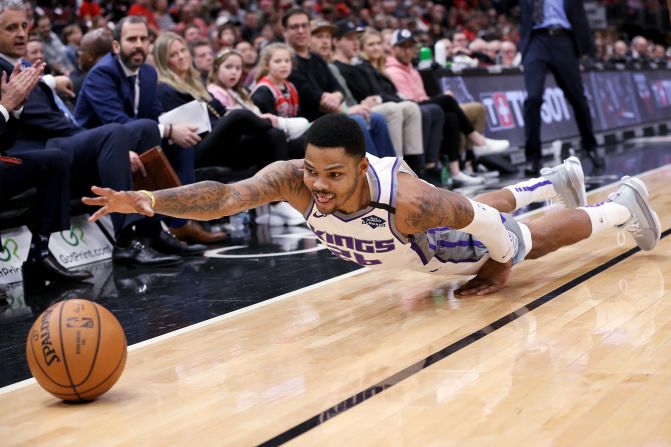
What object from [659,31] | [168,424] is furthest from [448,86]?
[659,31]

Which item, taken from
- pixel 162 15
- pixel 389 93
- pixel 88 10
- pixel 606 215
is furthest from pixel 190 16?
pixel 606 215

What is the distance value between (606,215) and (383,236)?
5.65 ft

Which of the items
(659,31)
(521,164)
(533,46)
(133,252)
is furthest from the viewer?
(659,31)

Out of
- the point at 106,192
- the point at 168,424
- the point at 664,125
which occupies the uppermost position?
the point at 106,192

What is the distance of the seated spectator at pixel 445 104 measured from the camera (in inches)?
441

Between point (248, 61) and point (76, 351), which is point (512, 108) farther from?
point (76, 351)

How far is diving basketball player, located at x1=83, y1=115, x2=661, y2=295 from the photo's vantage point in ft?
13.6

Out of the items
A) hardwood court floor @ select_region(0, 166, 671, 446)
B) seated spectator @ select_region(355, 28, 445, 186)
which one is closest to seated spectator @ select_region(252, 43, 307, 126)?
seated spectator @ select_region(355, 28, 445, 186)

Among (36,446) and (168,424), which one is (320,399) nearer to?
(168,424)

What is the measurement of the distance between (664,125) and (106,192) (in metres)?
17.5

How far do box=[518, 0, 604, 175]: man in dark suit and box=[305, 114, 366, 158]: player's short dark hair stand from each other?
7.60 meters

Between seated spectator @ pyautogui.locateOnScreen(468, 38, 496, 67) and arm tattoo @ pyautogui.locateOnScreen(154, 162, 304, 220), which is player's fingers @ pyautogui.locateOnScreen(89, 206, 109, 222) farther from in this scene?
seated spectator @ pyautogui.locateOnScreen(468, 38, 496, 67)

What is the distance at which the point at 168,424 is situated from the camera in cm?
329

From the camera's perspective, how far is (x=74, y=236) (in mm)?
7281
